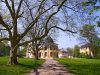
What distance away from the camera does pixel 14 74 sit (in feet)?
75.9

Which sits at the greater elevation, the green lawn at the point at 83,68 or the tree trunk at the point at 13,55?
the tree trunk at the point at 13,55

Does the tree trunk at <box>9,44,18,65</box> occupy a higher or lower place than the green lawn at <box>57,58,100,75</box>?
higher

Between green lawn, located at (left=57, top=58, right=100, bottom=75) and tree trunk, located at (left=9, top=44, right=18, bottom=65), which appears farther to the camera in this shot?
tree trunk, located at (left=9, top=44, right=18, bottom=65)

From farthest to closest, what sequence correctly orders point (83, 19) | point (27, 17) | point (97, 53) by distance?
point (97, 53) < point (27, 17) < point (83, 19)

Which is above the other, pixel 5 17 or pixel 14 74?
pixel 5 17

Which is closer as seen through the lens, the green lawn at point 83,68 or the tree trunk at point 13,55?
the green lawn at point 83,68

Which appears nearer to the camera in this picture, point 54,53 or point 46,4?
point 46,4

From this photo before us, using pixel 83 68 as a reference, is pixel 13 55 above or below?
above

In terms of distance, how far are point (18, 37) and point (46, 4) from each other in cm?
549

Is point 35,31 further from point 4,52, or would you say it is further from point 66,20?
point 4,52

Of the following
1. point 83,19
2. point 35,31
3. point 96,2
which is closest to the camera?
point 96,2

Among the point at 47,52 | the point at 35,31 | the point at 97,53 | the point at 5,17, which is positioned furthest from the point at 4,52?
the point at 5,17

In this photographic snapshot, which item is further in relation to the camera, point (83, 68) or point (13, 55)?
point (13, 55)

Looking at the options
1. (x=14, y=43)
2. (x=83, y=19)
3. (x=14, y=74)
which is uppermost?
(x=83, y=19)
